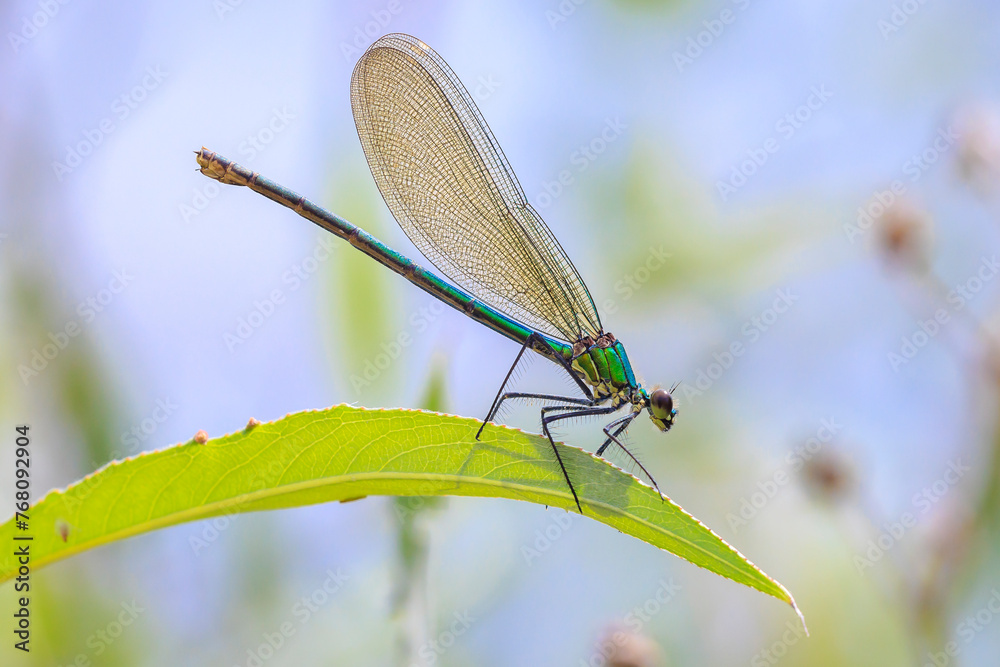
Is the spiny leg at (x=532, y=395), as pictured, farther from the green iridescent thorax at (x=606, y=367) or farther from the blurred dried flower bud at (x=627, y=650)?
the blurred dried flower bud at (x=627, y=650)

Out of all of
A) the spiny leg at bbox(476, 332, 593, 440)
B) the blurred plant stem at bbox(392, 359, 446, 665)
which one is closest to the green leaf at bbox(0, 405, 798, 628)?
the blurred plant stem at bbox(392, 359, 446, 665)

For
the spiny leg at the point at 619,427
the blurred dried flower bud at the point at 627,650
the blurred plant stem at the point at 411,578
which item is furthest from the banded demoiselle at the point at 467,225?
the blurred plant stem at the point at 411,578

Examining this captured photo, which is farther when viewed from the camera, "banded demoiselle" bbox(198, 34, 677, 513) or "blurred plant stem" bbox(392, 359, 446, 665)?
"banded demoiselle" bbox(198, 34, 677, 513)

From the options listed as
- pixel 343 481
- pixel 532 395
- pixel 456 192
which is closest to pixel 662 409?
pixel 532 395

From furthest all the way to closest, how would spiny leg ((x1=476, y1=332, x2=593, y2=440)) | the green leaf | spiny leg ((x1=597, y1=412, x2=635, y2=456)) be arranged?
spiny leg ((x1=597, y1=412, x2=635, y2=456)) < spiny leg ((x1=476, y1=332, x2=593, y2=440)) < the green leaf

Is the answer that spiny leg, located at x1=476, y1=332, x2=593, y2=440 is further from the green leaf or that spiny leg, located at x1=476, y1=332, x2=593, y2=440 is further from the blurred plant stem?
the green leaf

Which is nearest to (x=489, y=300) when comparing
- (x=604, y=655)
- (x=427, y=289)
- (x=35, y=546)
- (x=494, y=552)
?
(x=427, y=289)

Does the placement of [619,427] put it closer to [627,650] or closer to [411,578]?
[627,650]

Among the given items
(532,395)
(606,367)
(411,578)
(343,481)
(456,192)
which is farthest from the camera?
(606,367)
